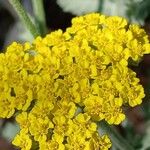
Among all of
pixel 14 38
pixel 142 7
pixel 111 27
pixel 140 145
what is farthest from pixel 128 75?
pixel 14 38

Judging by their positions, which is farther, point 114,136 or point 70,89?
point 114,136

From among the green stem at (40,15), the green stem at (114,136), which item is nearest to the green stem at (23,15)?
the green stem at (40,15)

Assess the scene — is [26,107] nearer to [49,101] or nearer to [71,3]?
[49,101]

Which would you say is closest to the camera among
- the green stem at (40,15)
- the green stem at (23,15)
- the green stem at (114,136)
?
the green stem at (114,136)

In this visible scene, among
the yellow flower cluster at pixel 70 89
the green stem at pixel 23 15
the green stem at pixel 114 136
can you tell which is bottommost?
the green stem at pixel 114 136

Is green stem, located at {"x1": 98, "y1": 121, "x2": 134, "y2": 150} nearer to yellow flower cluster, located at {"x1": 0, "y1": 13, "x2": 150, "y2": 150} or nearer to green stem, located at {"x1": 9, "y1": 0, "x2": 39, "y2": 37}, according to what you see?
yellow flower cluster, located at {"x1": 0, "y1": 13, "x2": 150, "y2": 150}

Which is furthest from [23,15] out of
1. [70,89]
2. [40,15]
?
[70,89]

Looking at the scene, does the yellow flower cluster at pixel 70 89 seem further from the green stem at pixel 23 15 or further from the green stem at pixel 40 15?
the green stem at pixel 40 15

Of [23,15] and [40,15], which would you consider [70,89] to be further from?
[40,15]
